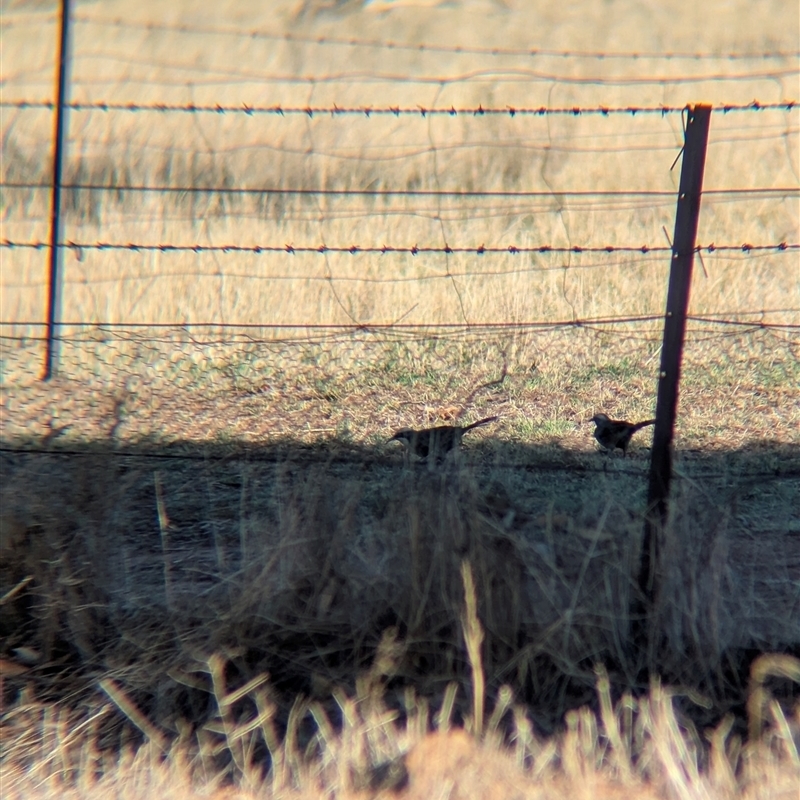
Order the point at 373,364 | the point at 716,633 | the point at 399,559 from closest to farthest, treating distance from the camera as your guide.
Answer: the point at 716,633, the point at 399,559, the point at 373,364

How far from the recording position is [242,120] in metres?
7.80

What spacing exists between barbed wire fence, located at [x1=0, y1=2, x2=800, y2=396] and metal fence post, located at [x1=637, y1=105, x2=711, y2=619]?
3438mm

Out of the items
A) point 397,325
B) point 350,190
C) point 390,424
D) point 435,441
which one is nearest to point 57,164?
point 390,424

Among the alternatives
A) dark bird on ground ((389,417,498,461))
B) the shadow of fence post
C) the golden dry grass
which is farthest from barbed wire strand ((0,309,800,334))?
the golden dry grass

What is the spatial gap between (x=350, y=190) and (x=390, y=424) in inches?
120

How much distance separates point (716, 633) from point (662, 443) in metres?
0.59

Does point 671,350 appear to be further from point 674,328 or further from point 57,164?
point 57,164

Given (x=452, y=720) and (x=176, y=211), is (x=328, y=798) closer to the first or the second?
(x=452, y=720)

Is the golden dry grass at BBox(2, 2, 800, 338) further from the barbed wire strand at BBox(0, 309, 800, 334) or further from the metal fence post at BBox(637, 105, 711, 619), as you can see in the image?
the metal fence post at BBox(637, 105, 711, 619)

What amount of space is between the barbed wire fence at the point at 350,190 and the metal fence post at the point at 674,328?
344 centimetres

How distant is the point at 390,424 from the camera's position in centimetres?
487

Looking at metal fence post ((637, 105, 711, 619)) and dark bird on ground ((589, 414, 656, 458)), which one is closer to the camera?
metal fence post ((637, 105, 711, 619))

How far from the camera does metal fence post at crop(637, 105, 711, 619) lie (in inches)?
112

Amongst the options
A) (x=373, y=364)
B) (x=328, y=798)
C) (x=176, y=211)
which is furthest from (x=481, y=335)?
(x=328, y=798)
